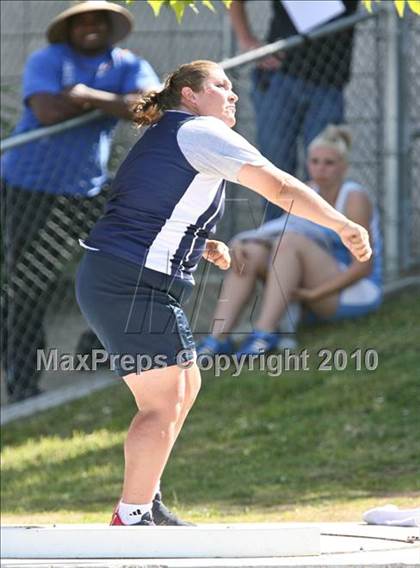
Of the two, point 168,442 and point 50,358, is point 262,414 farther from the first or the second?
point 168,442

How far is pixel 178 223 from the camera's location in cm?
501

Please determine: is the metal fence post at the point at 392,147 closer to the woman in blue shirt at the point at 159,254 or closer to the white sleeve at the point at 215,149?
the woman in blue shirt at the point at 159,254

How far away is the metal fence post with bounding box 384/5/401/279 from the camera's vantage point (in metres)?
9.66

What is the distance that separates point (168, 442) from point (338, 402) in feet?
9.82

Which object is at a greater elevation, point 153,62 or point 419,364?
point 153,62

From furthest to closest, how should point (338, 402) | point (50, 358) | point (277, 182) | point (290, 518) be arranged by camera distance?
point (50, 358)
point (338, 402)
point (290, 518)
point (277, 182)

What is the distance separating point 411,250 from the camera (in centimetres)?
991

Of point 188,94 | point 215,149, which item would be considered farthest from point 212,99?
point 215,149

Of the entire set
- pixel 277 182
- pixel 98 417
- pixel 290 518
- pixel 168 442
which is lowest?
pixel 98 417

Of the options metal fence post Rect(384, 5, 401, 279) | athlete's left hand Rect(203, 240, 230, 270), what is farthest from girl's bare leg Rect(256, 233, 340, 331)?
athlete's left hand Rect(203, 240, 230, 270)

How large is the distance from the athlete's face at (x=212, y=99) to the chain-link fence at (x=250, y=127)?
348 cm

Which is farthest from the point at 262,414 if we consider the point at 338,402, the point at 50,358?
the point at 50,358

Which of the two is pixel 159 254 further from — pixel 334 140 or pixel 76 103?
pixel 334 140

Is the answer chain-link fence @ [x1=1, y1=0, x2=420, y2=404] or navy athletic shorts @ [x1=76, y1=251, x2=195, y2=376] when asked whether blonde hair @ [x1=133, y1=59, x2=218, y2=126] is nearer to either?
navy athletic shorts @ [x1=76, y1=251, x2=195, y2=376]
